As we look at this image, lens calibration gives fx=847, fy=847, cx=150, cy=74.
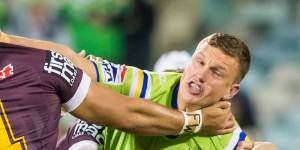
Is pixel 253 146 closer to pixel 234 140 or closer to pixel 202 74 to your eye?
pixel 234 140

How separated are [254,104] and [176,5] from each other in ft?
3.99

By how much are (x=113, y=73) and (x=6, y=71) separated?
732 millimetres

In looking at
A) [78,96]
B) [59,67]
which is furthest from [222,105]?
[59,67]

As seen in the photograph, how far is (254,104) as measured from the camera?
7.47 meters

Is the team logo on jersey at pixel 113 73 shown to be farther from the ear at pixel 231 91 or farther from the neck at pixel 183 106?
the ear at pixel 231 91

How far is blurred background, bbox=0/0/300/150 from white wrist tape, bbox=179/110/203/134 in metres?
3.80

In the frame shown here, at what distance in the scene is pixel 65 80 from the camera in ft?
11.1

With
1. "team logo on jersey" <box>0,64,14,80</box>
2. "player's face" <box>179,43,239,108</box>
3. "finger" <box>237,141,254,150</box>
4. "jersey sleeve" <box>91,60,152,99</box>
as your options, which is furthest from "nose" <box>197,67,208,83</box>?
"team logo on jersey" <box>0,64,14,80</box>

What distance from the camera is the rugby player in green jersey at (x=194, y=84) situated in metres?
3.92

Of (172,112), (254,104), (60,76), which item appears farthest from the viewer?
(254,104)

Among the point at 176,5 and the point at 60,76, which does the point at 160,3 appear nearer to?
the point at 176,5

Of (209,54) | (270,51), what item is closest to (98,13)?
(270,51)

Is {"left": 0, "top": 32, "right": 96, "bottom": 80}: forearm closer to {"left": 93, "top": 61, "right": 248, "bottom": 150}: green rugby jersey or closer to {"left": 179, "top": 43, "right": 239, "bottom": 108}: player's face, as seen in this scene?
{"left": 93, "top": 61, "right": 248, "bottom": 150}: green rugby jersey

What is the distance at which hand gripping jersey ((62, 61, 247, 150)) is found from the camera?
3.91 meters
